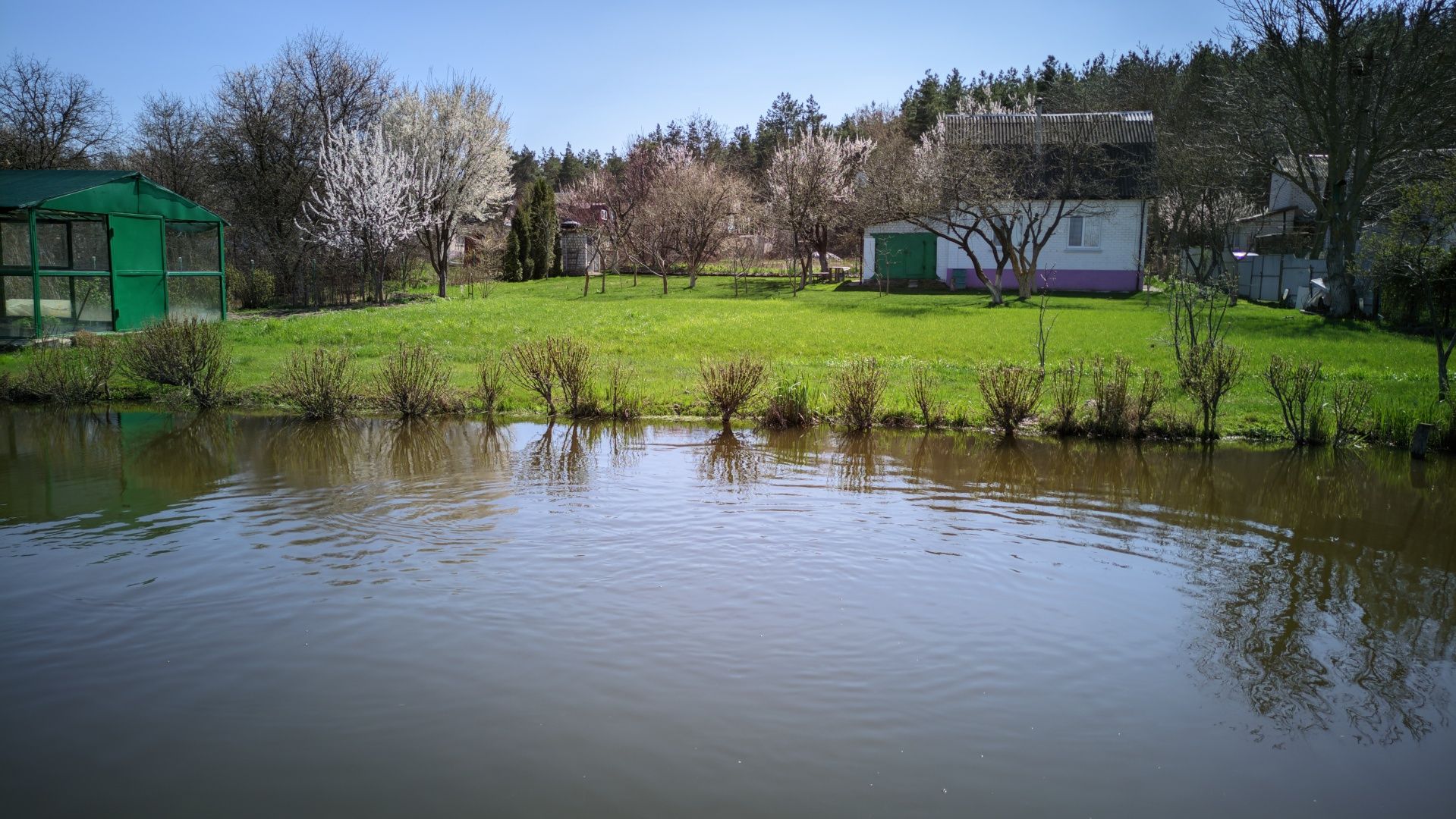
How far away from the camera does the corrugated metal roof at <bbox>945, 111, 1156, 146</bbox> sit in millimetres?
36969

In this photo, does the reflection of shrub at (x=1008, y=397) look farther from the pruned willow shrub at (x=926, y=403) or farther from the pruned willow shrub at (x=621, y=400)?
the pruned willow shrub at (x=621, y=400)

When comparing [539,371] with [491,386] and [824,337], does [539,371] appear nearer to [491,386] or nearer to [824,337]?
[491,386]

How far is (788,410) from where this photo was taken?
13.6m

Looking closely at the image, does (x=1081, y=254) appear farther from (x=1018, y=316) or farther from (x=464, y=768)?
(x=464, y=768)

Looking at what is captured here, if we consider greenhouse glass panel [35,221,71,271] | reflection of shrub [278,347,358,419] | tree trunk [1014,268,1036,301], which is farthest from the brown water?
tree trunk [1014,268,1036,301]

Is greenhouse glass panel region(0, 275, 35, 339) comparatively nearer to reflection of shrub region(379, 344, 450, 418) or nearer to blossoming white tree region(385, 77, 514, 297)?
reflection of shrub region(379, 344, 450, 418)

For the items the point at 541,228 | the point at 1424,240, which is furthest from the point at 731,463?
the point at 541,228

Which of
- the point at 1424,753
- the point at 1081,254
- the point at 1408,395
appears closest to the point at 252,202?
the point at 1081,254

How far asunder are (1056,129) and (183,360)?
31.7m

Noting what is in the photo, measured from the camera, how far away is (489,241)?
157 ft

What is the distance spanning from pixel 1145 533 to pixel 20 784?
791 centimetres

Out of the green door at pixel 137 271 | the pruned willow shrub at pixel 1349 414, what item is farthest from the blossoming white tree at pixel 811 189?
the pruned willow shrub at pixel 1349 414

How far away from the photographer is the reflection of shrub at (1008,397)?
→ 43.5ft

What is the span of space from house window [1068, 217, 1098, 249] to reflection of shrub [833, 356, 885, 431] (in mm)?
26263
